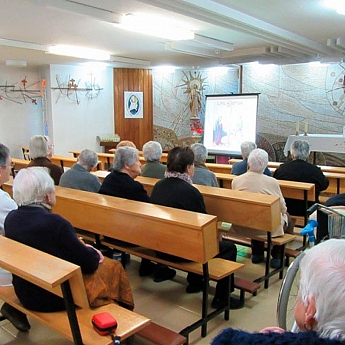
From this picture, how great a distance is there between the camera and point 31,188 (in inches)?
81.4

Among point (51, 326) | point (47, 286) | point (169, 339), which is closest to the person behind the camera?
point (47, 286)

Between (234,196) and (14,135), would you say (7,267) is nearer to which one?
(234,196)

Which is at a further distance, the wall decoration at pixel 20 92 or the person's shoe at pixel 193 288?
the wall decoration at pixel 20 92

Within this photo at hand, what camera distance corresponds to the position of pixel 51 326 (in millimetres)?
1966

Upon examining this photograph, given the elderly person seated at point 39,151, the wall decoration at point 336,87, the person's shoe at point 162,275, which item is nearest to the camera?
the person's shoe at point 162,275

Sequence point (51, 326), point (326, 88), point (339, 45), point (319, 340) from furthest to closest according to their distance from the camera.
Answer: point (326, 88) < point (339, 45) < point (51, 326) < point (319, 340)

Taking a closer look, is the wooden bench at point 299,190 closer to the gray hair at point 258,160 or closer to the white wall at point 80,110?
the gray hair at point 258,160

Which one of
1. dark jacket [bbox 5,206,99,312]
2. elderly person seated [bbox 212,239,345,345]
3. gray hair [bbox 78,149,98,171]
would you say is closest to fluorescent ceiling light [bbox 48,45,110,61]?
gray hair [bbox 78,149,98,171]

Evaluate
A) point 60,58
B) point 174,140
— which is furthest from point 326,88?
point 60,58

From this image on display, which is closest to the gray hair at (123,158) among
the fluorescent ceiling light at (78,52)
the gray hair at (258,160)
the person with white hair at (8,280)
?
the person with white hair at (8,280)

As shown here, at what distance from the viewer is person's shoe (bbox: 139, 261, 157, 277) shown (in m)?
3.47

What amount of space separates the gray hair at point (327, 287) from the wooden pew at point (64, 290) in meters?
1.03

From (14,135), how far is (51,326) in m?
7.89

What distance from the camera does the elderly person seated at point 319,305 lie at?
3.18 feet
